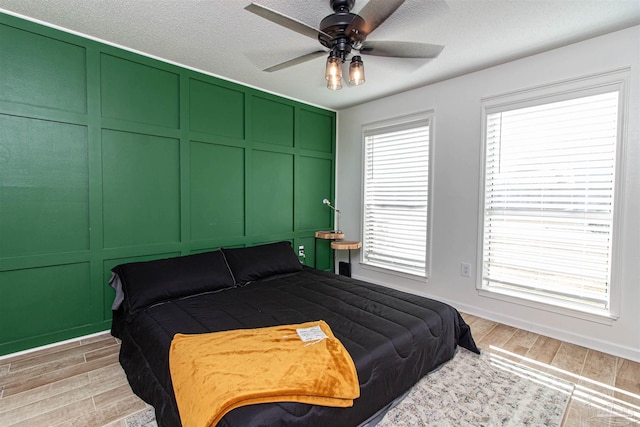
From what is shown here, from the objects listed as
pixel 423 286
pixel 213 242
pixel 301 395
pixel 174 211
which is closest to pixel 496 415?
pixel 301 395

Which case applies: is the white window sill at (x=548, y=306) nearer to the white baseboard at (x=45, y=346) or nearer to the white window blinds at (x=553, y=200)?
the white window blinds at (x=553, y=200)

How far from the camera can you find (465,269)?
11.1 feet

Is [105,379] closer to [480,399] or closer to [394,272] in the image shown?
[480,399]

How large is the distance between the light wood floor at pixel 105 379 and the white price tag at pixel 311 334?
105cm

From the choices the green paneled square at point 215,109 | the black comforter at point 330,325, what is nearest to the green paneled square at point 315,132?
the green paneled square at point 215,109

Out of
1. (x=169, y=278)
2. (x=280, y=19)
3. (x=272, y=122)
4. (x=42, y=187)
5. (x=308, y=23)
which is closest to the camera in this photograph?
(x=280, y=19)

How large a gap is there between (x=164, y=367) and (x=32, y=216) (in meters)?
1.77

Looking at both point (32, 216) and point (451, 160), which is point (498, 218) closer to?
point (451, 160)

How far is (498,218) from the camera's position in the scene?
123 inches

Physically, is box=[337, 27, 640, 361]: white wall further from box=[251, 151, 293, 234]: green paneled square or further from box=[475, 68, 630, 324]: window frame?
box=[251, 151, 293, 234]: green paneled square

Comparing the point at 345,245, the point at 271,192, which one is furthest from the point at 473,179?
the point at 271,192

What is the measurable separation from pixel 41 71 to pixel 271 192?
234 centimetres

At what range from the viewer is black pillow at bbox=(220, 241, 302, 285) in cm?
308

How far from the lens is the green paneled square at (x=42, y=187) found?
2316 mm
